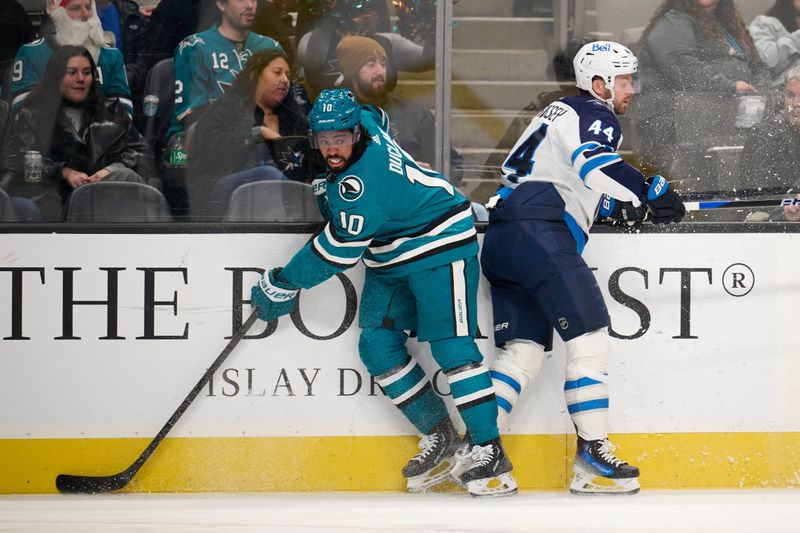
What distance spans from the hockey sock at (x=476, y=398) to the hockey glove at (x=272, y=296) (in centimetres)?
47

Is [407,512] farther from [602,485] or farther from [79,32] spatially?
[79,32]

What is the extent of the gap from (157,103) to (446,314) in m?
1.01

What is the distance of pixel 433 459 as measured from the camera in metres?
3.20

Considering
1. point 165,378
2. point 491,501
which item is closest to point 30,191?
point 165,378

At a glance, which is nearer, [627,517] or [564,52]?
[627,517]

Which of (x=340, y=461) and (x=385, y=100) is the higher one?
(x=385, y=100)

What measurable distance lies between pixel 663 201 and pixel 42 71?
68.1 inches

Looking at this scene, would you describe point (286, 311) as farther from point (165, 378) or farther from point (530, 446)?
point (530, 446)

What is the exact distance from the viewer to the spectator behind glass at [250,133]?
3.29 meters

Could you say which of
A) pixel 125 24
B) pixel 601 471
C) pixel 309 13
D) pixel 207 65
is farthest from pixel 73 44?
pixel 601 471

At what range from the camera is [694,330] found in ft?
10.8

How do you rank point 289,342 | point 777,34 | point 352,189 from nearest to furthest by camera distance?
point 352,189 < point 289,342 < point 777,34

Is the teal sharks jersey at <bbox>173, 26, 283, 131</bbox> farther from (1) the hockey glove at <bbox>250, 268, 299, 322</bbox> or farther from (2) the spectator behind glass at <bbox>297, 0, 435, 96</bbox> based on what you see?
(1) the hockey glove at <bbox>250, 268, 299, 322</bbox>

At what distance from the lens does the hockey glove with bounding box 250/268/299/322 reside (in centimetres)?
308
